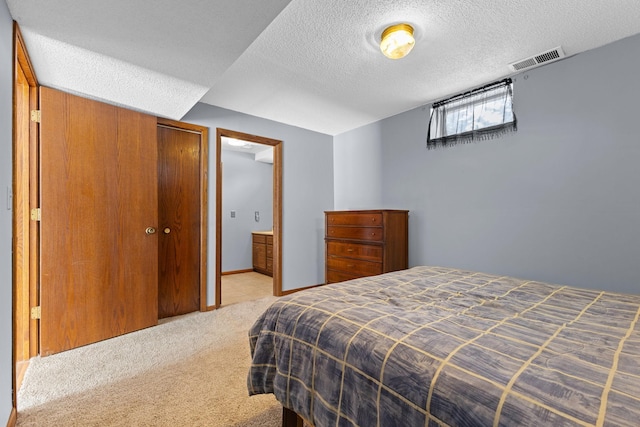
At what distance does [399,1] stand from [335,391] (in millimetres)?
2063

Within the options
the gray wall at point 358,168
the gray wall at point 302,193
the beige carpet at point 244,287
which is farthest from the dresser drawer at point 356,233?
the beige carpet at point 244,287

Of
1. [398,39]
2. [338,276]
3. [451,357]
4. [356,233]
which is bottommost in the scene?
[338,276]

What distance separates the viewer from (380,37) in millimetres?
2008

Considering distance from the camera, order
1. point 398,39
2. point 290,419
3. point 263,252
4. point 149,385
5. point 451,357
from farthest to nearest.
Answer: point 263,252
point 398,39
point 149,385
point 290,419
point 451,357

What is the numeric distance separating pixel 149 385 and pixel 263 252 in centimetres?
355

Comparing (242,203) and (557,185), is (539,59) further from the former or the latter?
(242,203)

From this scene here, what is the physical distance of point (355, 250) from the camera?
129 inches

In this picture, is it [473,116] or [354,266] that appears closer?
[473,116]

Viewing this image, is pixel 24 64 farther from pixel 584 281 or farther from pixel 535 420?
pixel 584 281

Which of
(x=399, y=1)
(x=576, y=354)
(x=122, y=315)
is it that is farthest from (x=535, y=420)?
(x=122, y=315)

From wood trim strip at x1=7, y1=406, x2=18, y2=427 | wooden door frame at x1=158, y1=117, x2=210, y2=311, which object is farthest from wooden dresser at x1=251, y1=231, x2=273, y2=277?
wood trim strip at x1=7, y1=406, x2=18, y2=427

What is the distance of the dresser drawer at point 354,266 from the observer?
308 centimetres

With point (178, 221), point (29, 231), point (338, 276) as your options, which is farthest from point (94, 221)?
point (338, 276)

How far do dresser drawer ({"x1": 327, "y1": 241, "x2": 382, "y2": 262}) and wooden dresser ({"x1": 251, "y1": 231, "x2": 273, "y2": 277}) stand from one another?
180cm
